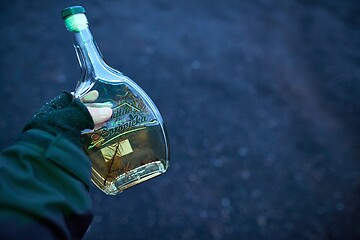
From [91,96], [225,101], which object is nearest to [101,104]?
[91,96]

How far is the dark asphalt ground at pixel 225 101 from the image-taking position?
4.39 feet

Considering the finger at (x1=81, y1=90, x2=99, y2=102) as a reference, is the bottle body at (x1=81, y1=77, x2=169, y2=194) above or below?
below

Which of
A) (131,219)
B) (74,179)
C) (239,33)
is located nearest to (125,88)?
(74,179)

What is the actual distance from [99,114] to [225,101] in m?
1.03

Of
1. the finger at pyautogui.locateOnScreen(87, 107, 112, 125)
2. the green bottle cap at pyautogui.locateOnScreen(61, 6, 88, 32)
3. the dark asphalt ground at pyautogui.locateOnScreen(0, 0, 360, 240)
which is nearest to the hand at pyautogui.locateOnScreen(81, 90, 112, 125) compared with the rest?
the finger at pyautogui.locateOnScreen(87, 107, 112, 125)

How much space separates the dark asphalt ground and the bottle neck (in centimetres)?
73

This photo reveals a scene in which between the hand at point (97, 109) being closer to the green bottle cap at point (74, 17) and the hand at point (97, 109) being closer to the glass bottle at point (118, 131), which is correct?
the glass bottle at point (118, 131)

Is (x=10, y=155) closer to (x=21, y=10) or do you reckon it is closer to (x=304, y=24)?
(x=21, y=10)

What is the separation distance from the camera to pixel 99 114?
617 millimetres

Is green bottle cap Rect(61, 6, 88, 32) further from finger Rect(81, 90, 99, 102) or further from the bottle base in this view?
the bottle base

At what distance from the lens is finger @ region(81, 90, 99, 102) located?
26.8 inches

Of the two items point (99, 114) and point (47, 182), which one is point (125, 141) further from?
point (47, 182)

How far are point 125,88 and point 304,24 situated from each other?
4.92 feet

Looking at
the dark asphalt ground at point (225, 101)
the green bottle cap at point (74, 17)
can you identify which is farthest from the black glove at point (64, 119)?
the dark asphalt ground at point (225, 101)
